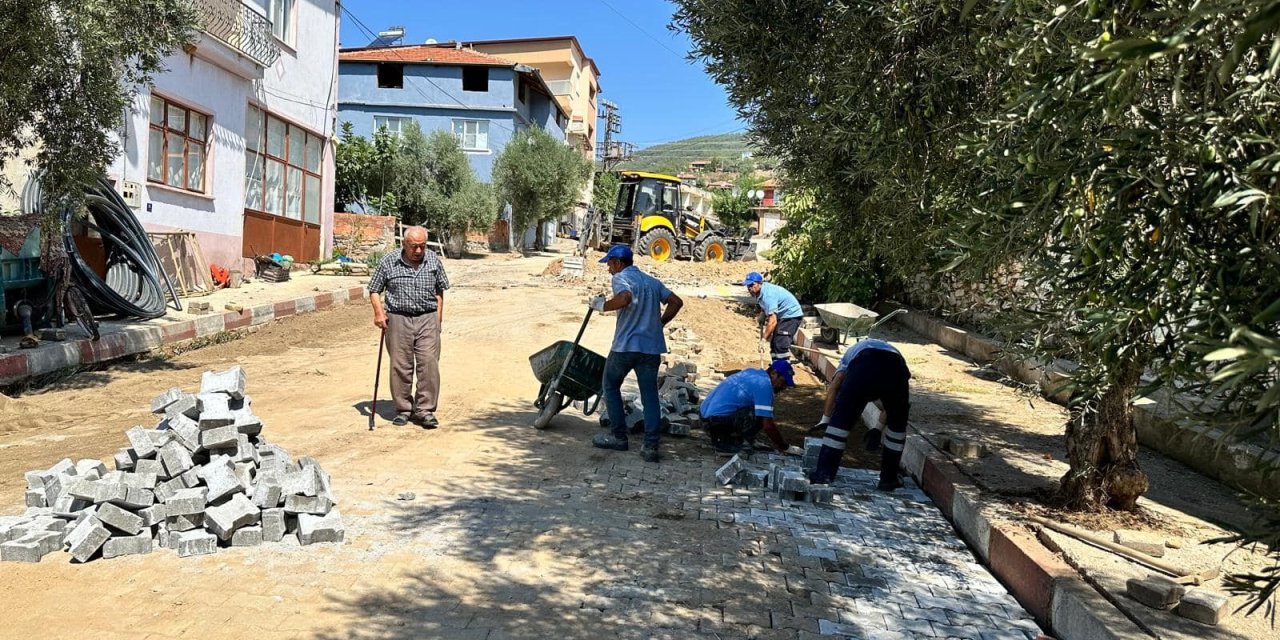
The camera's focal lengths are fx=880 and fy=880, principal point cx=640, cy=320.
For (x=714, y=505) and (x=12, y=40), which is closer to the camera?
(x=714, y=505)

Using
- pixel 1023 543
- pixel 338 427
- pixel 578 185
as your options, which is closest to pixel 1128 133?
pixel 1023 543

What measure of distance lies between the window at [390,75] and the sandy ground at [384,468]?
2829cm

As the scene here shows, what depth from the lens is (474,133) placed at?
128 feet

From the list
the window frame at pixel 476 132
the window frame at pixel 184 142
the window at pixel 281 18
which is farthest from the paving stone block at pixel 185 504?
the window frame at pixel 476 132

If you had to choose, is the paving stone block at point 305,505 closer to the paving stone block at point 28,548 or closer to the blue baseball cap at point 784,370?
the paving stone block at point 28,548

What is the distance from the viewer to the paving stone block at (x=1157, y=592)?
359 cm

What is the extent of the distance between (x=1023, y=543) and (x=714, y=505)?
71.2 inches

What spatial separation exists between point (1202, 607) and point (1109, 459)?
5.05 ft

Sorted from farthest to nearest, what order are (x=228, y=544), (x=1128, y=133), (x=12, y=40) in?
(x=12, y=40) → (x=228, y=544) → (x=1128, y=133)

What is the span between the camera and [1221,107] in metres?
2.62

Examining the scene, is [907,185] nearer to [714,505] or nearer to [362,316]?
[714,505]

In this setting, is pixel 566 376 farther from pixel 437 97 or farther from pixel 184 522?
pixel 437 97

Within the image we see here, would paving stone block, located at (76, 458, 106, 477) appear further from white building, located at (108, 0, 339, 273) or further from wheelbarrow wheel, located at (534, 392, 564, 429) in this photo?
white building, located at (108, 0, 339, 273)

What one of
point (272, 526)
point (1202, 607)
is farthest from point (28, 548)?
point (1202, 607)
